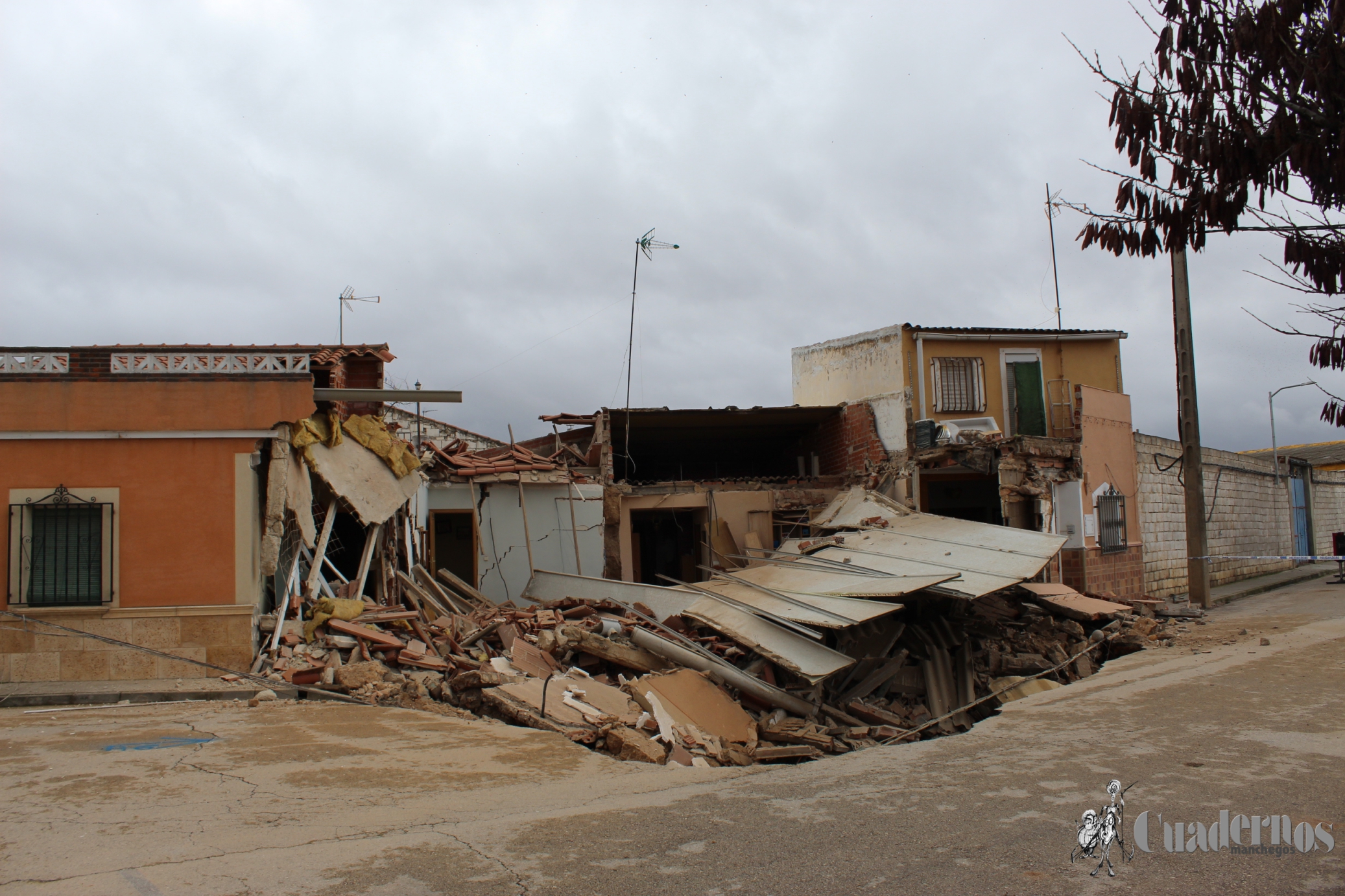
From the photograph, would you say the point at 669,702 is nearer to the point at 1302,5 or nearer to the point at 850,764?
the point at 850,764

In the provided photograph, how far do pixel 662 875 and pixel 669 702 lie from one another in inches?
192

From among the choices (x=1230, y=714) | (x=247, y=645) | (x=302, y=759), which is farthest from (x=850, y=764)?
(x=247, y=645)

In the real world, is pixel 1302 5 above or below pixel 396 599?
above

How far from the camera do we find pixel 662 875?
12.8 feet

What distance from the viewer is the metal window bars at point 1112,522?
53.9 ft

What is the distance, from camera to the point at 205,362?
10445 mm

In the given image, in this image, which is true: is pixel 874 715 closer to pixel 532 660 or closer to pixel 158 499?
pixel 532 660

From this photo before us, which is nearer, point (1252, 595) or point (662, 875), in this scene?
point (662, 875)

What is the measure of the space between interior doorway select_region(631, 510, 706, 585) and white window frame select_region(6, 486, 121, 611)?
38.2ft

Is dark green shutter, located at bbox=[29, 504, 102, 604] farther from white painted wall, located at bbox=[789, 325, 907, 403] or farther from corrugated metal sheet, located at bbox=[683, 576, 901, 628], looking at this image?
white painted wall, located at bbox=[789, 325, 907, 403]

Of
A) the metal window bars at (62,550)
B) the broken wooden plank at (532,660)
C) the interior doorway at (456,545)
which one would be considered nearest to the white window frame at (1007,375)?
the interior doorway at (456,545)

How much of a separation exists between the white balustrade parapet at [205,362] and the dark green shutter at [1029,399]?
15.4 meters

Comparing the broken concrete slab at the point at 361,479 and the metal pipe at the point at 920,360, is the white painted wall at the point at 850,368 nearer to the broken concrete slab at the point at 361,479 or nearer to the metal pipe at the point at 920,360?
the metal pipe at the point at 920,360

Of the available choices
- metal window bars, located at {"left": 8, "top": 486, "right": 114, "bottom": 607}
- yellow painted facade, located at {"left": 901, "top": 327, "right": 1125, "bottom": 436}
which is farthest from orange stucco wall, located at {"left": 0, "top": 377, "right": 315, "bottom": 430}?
yellow painted facade, located at {"left": 901, "top": 327, "right": 1125, "bottom": 436}
